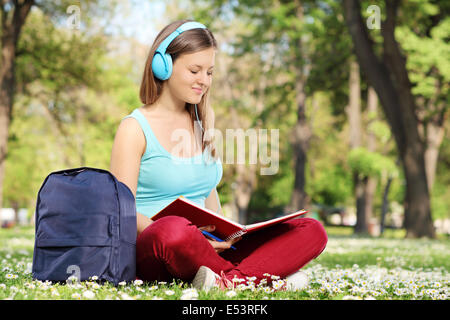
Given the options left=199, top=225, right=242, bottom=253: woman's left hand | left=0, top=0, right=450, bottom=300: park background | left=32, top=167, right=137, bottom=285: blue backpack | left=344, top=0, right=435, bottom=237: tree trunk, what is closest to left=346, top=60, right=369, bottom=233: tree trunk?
left=0, top=0, right=450, bottom=300: park background

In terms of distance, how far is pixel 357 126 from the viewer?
87.1 feet

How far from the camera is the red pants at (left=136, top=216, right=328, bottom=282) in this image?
352 centimetres

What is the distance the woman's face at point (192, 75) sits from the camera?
4.11m

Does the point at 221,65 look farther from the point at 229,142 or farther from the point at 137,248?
the point at 137,248

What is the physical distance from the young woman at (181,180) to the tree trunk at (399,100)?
12138 mm

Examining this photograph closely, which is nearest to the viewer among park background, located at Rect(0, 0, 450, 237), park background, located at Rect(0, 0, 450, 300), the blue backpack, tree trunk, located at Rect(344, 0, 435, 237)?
the blue backpack

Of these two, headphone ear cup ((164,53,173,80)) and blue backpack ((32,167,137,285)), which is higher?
headphone ear cup ((164,53,173,80))

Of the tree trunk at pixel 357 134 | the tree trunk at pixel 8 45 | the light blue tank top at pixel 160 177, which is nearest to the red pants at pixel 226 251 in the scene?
the light blue tank top at pixel 160 177

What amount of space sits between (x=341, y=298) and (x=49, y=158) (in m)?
38.3

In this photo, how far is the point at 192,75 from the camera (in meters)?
4.16

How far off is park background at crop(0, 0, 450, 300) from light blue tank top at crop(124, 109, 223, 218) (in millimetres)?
608

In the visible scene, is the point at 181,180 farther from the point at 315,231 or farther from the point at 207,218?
the point at 315,231

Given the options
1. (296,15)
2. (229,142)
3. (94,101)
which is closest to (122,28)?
(296,15)

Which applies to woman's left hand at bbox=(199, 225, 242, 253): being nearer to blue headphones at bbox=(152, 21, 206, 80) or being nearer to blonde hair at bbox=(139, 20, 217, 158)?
blonde hair at bbox=(139, 20, 217, 158)
